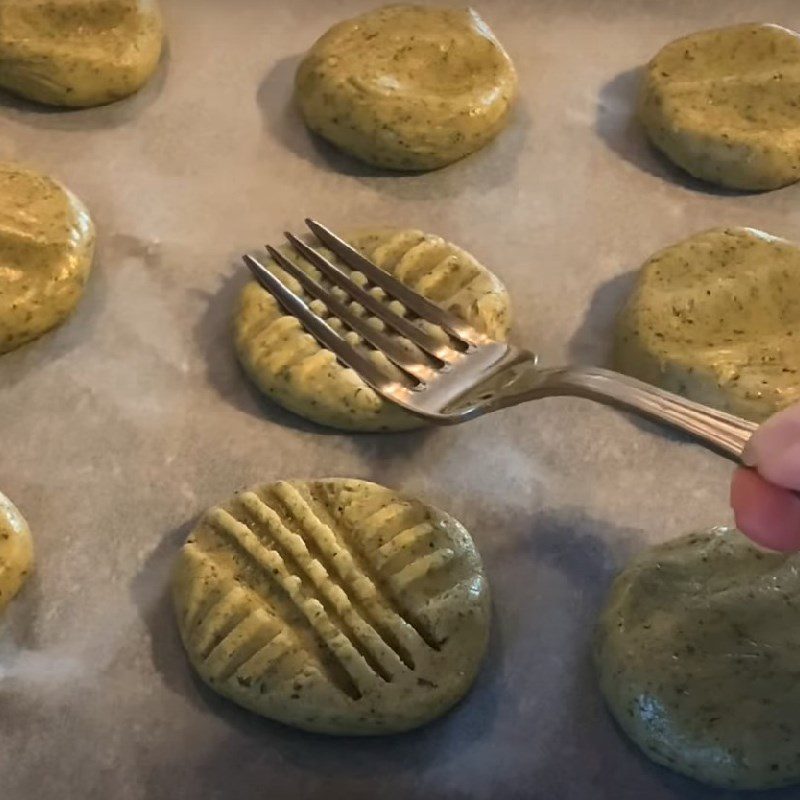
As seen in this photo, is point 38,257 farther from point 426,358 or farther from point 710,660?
point 710,660

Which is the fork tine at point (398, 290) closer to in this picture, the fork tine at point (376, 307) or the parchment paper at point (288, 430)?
the fork tine at point (376, 307)

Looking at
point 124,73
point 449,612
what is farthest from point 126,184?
point 449,612

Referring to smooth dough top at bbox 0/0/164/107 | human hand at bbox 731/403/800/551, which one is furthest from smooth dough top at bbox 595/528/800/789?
smooth dough top at bbox 0/0/164/107

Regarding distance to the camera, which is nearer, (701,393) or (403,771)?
(403,771)

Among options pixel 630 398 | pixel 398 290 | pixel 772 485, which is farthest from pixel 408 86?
pixel 772 485

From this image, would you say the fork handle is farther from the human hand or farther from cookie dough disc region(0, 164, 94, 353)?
cookie dough disc region(0, 164, 94, 353)

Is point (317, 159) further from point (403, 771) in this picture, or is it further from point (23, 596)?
point (403, 771)
